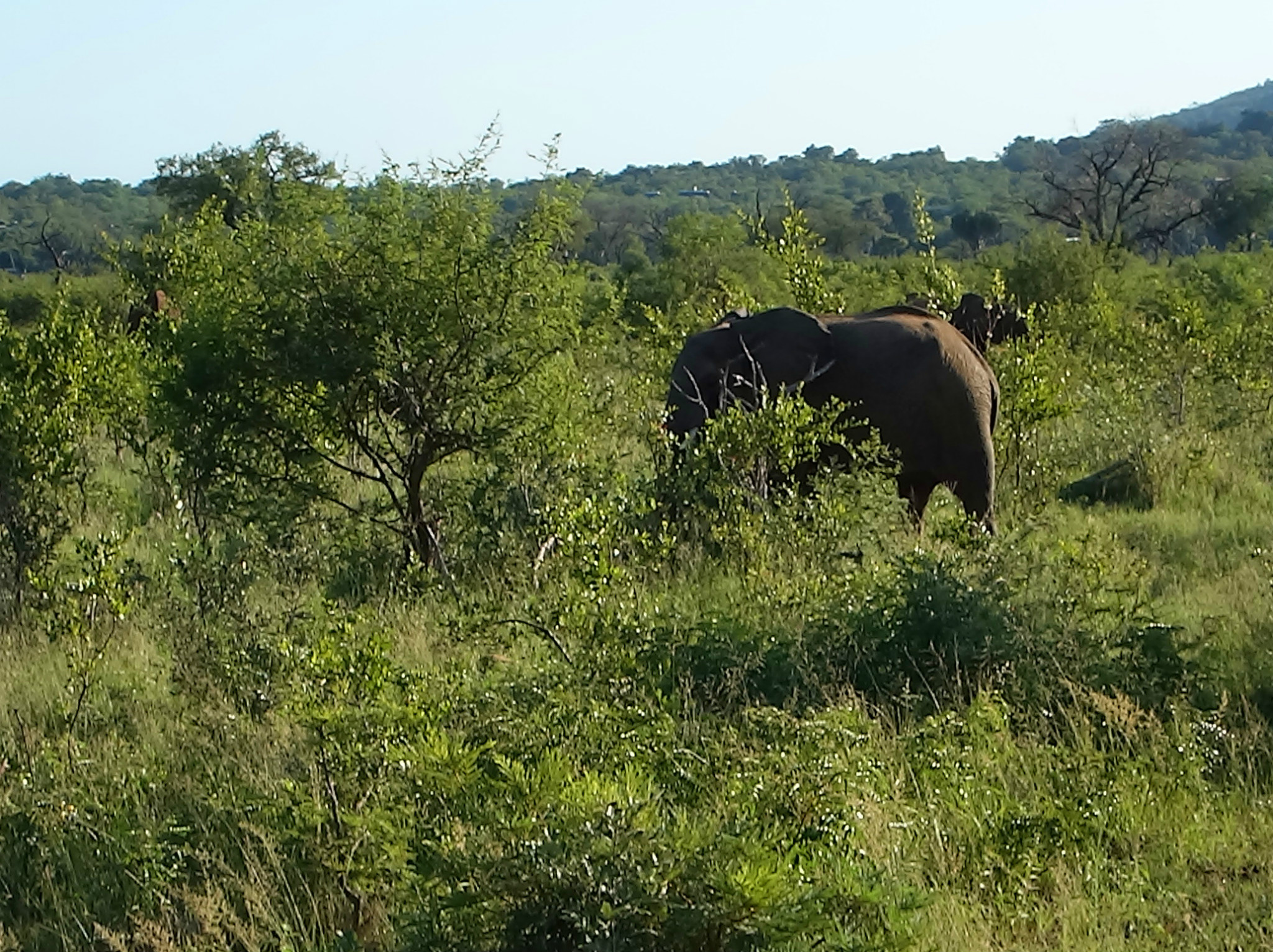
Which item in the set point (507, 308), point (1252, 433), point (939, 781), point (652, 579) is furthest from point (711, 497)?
point (1252, 433)

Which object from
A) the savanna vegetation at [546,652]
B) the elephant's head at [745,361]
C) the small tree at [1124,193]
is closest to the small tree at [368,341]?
the savanna vegetation at [546,652]

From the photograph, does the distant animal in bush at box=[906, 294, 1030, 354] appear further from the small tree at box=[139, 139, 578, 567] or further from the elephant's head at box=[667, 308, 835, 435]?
the small tree at box=[139, 139, 578, 567]

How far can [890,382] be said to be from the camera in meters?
9.43

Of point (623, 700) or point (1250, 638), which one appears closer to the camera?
point (623, 700)

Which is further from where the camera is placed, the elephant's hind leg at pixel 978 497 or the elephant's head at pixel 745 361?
the elephant's head at pixel 745 361

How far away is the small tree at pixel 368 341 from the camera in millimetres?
7816

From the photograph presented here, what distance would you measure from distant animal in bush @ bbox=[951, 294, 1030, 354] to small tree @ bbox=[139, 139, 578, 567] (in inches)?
170

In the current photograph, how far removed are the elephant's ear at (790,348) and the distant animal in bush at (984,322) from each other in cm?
209

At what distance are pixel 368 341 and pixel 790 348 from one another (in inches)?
122

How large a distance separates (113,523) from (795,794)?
7.42 m

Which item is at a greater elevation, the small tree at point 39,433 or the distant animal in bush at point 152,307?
the distant animal in bush at point 152,307

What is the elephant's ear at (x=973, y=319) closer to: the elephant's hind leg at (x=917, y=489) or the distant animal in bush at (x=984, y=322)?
the distant animal in bush at (x=984, y=322)

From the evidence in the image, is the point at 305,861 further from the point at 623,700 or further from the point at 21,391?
the point at 21,391

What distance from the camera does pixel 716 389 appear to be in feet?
32.3
